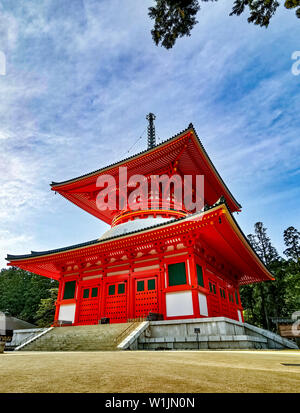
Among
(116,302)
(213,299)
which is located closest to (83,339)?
(116,302)

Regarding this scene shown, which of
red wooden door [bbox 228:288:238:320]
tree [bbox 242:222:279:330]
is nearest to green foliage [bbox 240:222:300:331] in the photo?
tree [bbox 242:222:279:330]

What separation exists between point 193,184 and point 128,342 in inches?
492

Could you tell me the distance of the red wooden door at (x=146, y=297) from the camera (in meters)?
13.1

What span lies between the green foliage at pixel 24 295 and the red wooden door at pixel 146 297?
27.4 metres

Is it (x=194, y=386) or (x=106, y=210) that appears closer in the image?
(x=194, y=386)

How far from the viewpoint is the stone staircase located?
33.4 ft

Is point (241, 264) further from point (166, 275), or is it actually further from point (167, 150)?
point (167, 150)

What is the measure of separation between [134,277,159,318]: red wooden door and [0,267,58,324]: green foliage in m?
27.4

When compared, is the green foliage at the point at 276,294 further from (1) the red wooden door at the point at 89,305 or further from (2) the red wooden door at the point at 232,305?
(1) the red wooden door at the point at 89,305

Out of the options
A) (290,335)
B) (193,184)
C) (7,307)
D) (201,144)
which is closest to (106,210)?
(193,184)

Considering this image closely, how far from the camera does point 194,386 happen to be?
1.80 metres

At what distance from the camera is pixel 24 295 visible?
39219mm

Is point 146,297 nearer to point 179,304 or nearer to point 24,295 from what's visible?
point 179,304
